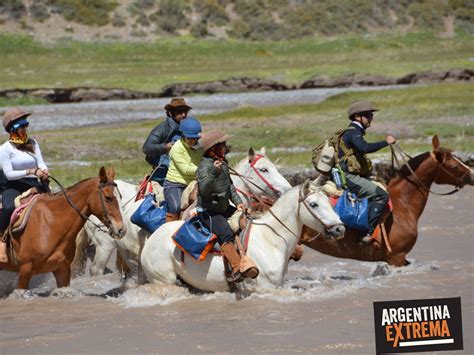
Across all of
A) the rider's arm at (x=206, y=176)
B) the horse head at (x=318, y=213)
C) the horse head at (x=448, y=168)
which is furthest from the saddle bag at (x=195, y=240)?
the horse head at (x=448, y=168)

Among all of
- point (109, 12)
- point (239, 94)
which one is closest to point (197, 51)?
point (109, 12)

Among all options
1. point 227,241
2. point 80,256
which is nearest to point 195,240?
point 227,241

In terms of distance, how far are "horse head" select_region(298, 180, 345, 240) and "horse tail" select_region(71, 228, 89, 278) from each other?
383 cm

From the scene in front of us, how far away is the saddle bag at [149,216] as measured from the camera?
527 inches

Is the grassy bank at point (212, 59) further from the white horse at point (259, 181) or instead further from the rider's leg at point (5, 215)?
the rider's leg at point (5, 215)

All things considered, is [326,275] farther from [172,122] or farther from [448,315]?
[448,315]

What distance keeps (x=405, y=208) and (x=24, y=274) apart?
192 inches

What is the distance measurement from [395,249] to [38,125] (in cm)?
2430

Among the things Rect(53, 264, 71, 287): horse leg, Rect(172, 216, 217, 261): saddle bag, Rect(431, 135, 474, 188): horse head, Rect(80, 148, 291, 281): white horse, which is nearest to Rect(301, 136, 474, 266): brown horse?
Rect(431, 135, 474, 188): horse head

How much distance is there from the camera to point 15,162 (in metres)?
13.2

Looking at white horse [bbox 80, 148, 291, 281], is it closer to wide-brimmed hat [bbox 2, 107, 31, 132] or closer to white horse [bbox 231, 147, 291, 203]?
white horse [bbox 231, 147, 291, 203]

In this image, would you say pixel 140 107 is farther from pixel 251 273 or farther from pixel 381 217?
pixel 251 273

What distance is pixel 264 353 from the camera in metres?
9.77

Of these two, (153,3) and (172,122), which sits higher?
(153,3)
